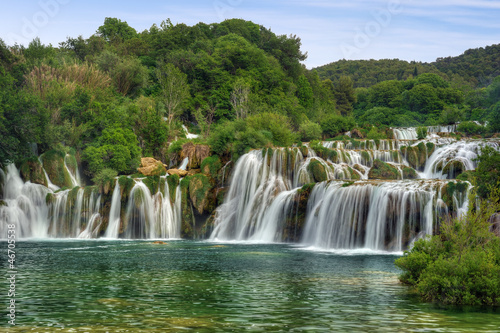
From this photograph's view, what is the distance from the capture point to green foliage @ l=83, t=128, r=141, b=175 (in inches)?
2144

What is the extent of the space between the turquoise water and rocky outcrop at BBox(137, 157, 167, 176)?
2375 centimetres

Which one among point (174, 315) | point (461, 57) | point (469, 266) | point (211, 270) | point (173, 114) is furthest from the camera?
point (461, 57)

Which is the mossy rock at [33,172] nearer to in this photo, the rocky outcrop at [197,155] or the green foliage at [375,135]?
the rocky outcrop at [197,155]

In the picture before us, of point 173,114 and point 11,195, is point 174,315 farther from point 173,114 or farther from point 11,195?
point 173,114

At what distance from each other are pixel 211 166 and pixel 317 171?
34.2 ft

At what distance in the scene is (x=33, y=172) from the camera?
5200cm

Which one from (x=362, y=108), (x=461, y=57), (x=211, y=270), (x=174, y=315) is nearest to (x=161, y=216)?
(x=211, y=270)

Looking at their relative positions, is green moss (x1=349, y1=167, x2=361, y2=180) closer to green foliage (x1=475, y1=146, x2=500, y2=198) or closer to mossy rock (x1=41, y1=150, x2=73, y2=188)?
green foliage (x1=475, y1=146, x2=500, y2=198)

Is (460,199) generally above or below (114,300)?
above

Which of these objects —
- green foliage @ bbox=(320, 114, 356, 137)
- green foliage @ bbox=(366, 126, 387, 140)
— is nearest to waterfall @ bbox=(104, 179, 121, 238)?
green foliage @ bbox=(366, 126, 387, 140)

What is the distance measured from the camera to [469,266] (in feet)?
56.3

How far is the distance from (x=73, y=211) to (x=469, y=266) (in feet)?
130

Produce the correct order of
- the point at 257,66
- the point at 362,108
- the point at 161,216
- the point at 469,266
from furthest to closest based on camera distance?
the point at 362,108
the point at 257,66
the point at 161,216
the point at 469,266

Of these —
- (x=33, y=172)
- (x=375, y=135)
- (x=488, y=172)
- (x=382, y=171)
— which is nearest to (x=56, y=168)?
(x=33, y=172)
